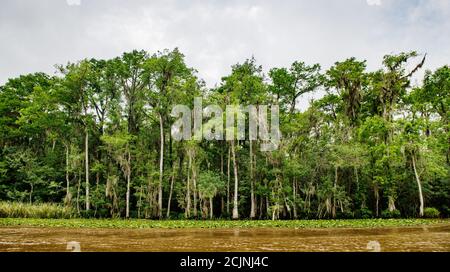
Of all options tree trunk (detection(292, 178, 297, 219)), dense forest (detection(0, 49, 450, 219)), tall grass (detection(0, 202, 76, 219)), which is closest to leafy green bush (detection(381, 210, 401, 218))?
dense forest (detection(0, 49, 450, 219))

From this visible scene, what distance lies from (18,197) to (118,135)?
35.3 feet

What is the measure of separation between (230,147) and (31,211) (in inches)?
638

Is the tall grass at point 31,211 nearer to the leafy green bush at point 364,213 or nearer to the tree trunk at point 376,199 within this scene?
the leafy green bush at point 364,213

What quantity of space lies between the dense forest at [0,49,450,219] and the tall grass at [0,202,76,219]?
2119 mm

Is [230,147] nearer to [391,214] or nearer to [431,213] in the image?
[391,214]

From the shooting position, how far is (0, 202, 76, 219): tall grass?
24.5 m

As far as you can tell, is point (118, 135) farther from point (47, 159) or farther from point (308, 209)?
point (308, 209)

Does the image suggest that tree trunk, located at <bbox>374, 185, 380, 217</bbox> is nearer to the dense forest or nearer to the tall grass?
the dense forest

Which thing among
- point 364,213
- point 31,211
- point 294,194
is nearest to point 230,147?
point 294,194

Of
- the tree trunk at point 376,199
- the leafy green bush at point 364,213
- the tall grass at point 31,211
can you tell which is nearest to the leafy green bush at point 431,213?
the tree trunk at point 376,199

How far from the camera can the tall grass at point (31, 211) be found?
964 inches

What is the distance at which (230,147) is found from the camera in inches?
1201

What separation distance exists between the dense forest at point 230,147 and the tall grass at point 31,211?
2.12m
